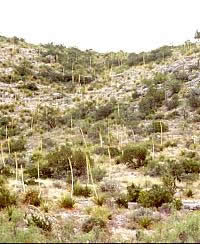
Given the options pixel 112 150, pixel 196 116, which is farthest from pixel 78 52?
pixel 112 150

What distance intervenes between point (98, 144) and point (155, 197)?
42.4 ft

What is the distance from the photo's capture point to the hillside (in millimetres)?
11133

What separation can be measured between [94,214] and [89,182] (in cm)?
522

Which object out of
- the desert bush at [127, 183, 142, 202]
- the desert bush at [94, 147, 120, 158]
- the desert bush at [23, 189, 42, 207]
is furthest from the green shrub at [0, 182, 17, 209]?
the desert bush at [94, 147, 120, 158]

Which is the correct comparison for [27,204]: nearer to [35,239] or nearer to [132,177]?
[35,239]

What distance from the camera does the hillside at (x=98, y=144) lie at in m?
11.1

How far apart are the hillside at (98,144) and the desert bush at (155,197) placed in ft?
0.09

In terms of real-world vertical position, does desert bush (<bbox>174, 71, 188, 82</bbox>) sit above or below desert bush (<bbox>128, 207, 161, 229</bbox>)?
above

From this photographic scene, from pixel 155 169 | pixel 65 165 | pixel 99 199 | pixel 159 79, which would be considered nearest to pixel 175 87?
pixel 159 79

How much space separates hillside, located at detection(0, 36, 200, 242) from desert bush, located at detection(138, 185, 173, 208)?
0.09ft

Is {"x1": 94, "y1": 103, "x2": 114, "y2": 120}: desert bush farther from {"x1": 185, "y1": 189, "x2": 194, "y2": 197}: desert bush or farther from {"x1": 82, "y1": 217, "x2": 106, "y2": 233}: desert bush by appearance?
{"x1": 82, "y1": 217, "x2": 106, "y2": 233}: desert bush

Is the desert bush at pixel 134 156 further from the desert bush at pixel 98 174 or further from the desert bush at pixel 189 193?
the desert bush at pixel 189 193

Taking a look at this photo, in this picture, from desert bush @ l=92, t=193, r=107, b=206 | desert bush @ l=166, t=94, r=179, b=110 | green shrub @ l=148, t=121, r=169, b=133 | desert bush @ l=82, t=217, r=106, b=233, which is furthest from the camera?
desert bush @ l=166, t=94, r=179, b=110

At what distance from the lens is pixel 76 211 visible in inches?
487
